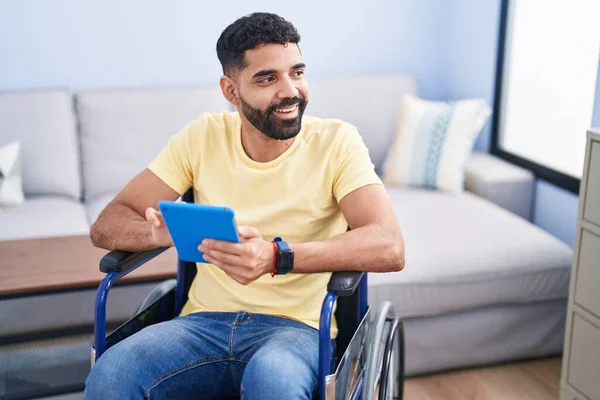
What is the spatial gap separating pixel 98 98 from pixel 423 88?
1.49 m

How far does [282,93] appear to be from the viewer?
1532 millimetres

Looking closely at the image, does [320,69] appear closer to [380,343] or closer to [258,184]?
[258,184]

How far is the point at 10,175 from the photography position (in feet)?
8.87

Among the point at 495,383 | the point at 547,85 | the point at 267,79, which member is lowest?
the point at 495,383

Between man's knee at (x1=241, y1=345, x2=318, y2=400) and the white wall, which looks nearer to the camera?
man's knee at (x1=241, y1=345, x2=318, y2=400)

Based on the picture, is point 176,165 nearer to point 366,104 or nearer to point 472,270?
point 472,270

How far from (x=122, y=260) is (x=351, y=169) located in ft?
1.66

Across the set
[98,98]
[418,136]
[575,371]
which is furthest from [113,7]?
[575,371]

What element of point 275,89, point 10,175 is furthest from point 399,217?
point 10,175

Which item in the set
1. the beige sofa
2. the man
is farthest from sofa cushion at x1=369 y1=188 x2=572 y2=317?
the man

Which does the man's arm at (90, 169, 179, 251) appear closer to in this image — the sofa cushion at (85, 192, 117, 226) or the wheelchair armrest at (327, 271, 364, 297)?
the wheelchair armrest at (327, 271, 364, 297)

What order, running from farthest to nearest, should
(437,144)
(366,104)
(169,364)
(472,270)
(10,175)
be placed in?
(366,104) → (437,144) → (10,175) → (472,270) → (169,364)

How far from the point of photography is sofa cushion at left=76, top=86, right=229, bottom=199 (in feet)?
9.45

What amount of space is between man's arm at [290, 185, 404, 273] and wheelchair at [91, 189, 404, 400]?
4 cm
